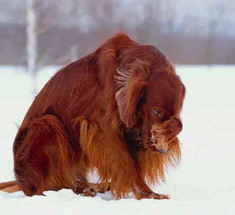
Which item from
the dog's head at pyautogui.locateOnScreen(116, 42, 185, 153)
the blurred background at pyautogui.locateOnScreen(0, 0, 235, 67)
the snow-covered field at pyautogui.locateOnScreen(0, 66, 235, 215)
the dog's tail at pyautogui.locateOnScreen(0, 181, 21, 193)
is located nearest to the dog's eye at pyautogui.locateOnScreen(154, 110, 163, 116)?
the dog's head at pyautogui.locateOnScreen(116, 42, 185, 153)

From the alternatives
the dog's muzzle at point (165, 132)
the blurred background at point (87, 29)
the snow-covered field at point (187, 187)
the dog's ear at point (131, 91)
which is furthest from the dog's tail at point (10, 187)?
the blurred background at point (87, 29)

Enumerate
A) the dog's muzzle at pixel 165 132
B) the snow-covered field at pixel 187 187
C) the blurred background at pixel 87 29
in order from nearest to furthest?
the snow-covered field at pixel 187 187 < the dog's muzzle at pixel 165 132 < the blurred background at pixel 87 29

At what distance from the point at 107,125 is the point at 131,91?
0.35m

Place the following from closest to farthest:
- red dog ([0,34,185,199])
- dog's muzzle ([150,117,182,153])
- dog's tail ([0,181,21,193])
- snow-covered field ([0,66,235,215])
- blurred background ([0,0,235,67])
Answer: snow-covered field ([0,66,235,215]), dog's muzzle ([150,117,182,153]), red dog ([0,34,185,199]), dog's tail ([0,181,21,193]), blurred background ([0,0,235,67])

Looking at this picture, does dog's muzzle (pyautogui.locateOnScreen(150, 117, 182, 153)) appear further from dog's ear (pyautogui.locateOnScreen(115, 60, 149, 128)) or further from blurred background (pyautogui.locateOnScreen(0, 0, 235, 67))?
blurred background (pyautogui.locateOnScreen(0, 0, 235, 67))

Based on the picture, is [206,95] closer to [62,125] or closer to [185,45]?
[185,45]

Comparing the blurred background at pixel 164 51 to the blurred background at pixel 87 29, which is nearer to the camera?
the blurred background at pixel 164 51

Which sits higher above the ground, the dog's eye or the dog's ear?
the dog's ear

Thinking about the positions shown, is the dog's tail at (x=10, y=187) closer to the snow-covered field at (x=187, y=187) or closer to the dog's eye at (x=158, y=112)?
the snow-covered field at (x=187, y=187)

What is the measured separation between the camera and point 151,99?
3.58 m

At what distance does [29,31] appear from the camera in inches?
693

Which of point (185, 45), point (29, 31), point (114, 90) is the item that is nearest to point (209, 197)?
point (114, 90)

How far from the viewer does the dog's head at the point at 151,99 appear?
3.53 meters

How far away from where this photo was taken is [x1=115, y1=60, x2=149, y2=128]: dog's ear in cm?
357
